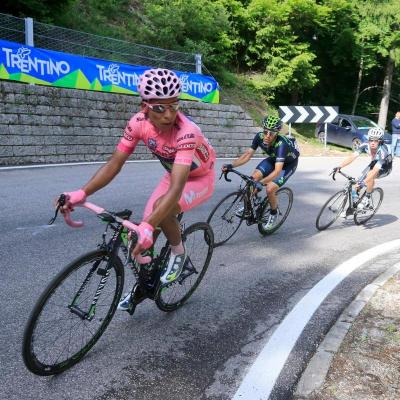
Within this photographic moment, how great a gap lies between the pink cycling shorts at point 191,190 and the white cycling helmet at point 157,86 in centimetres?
93

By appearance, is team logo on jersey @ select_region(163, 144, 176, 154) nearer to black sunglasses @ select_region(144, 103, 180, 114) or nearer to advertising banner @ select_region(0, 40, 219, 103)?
black sunglasses @ select_region(144, 103, 180, 114)

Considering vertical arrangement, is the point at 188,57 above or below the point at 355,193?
above

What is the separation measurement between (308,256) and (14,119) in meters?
9.07

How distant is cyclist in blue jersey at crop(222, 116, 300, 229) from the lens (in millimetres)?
6754

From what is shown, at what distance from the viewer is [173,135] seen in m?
A: 3.57

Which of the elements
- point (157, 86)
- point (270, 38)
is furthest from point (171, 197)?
point (270, 38)

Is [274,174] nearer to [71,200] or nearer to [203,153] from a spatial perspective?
[203,153]

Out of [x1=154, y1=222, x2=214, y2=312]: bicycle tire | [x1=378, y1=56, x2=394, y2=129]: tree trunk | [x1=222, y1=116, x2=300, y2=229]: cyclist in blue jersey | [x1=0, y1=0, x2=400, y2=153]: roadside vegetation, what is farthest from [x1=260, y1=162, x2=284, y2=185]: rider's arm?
[x1=378, y1=56, x2=394, y2=129]: tree trunk

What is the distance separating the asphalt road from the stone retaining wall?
3.62 m

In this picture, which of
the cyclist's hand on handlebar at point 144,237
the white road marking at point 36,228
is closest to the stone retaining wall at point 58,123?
the white road marking at point 36,228

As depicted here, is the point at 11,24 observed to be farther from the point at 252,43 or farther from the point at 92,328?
the point at 252,43

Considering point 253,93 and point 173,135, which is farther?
point 253,93

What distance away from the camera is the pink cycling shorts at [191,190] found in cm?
388

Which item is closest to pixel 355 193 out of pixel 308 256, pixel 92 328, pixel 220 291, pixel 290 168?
pixel 290 168
